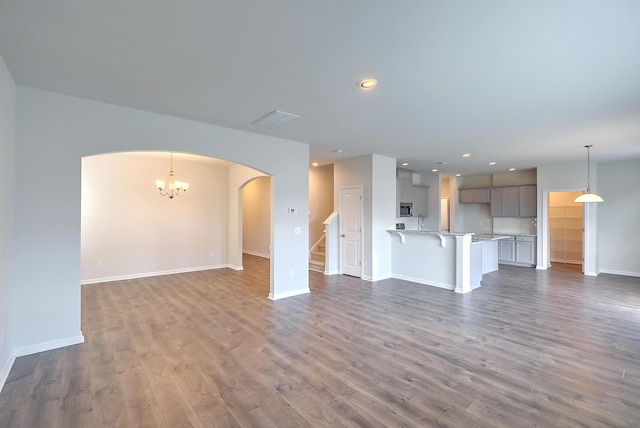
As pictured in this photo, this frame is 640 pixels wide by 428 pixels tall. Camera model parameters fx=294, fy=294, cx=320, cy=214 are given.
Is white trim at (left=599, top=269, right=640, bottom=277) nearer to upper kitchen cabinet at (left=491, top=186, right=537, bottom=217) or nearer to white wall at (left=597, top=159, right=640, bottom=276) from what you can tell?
white wall at (left=597, top=159, right=640, bottom=276)

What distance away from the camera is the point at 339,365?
9.21 feet

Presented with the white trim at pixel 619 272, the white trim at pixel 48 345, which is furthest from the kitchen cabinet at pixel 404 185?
the white trim at pixel 48 345

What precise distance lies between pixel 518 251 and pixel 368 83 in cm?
776

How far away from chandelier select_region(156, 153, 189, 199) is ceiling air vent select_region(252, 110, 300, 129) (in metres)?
3.24

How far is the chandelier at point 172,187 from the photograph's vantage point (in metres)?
6.37

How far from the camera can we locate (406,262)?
6426 mm

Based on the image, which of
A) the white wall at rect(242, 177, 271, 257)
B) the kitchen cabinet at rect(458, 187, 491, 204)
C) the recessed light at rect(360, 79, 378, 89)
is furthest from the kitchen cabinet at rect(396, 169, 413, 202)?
the recessed light at rect(360, 79, 378, 89)

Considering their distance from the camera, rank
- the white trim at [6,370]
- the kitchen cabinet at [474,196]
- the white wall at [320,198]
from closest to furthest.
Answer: the white trim at [6,370]
the white wall at [320,198]
the kitchen cabinet at [474,196]

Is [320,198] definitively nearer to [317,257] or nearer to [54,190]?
[317,257]

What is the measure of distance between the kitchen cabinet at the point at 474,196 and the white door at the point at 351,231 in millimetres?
4901

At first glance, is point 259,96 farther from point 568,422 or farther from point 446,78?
point 568,422

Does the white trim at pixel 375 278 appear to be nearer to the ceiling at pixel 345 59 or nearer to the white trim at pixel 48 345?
the ceiling at pixel 345 59

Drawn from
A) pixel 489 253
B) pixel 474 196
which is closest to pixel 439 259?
pixel 489 253

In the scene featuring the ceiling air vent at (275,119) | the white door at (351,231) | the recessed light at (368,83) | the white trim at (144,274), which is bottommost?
the white trim at (144,274)
